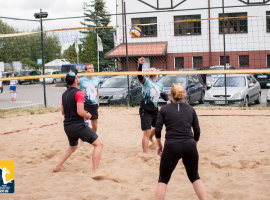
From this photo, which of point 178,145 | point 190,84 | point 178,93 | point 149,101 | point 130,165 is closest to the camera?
point 178,145

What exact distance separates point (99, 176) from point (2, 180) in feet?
4.14

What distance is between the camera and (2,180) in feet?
13.0

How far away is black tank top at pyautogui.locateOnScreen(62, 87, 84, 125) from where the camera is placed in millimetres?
4121

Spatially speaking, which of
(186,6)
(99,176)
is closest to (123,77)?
(99,176)

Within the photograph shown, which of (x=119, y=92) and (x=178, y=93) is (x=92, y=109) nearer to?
(x=178, y=93)

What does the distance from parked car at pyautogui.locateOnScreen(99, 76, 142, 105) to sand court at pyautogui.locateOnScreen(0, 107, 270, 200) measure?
3513 millimetres

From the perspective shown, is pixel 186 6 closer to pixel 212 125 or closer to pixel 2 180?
pixel 212 125

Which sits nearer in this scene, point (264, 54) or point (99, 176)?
point (99, 176)

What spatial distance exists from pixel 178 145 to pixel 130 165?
1.94 m

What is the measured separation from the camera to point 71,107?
13.6ft

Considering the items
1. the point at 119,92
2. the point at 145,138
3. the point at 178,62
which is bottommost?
the point at 145,138

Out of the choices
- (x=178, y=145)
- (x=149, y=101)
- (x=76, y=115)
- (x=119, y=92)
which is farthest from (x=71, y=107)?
(x=119, y=92)

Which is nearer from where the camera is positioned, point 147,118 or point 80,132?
point 80,132

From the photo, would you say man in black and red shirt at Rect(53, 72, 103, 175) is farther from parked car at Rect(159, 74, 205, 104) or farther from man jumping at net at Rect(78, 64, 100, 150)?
parked car at Rect(159, 74, 205, 104)
